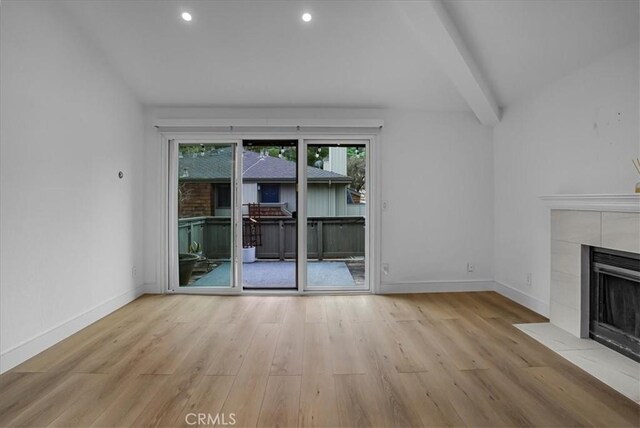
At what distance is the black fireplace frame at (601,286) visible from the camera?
2162 millimetres

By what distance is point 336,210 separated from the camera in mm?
3896

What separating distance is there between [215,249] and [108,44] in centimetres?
251

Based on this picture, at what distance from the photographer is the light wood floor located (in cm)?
160

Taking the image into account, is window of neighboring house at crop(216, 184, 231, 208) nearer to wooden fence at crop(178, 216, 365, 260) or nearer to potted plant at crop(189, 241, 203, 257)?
wooden fence at crop(178, 216, 365, 260)

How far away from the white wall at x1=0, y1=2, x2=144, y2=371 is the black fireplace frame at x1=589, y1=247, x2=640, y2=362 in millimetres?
4566

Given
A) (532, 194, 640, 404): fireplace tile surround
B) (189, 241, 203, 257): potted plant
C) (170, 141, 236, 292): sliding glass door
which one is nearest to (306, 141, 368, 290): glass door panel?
(170, 141, 236, 292): sliding glass door

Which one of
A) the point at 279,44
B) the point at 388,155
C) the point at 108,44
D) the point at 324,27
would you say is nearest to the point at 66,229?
the point at 108,44

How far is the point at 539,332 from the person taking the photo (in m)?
2.59

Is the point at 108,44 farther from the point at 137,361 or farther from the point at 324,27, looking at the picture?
the point at 137,361

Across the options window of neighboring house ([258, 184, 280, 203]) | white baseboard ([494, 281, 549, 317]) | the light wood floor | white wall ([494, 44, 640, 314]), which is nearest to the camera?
the light wood floor

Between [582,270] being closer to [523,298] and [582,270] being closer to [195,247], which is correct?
[523,298]

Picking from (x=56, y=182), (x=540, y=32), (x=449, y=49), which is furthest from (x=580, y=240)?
(x=56, y=182)

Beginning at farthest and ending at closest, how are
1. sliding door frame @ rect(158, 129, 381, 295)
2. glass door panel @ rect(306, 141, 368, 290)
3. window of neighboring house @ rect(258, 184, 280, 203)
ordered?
window of neighboring house @ rect(258, 184, 280, 203) < glass door panel @ rect(306, 141, 368, 290) < sliding door frame @ rect(158, 129, 381, 295)

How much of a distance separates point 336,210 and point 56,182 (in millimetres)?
2879
